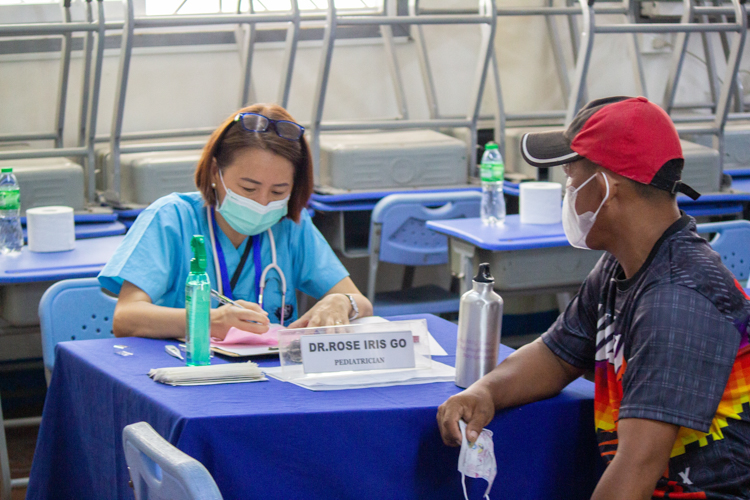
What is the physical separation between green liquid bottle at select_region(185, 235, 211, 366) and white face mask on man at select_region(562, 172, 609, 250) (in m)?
0.61

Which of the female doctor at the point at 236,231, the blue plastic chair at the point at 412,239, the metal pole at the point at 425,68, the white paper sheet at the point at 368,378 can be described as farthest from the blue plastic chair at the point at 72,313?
the metal pole at the point at 425,68

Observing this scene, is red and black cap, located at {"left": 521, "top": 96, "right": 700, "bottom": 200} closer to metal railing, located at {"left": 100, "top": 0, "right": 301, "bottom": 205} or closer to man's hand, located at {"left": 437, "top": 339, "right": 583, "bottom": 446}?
man's hand, located at {"left": 437, "top": 339, "right": 583, "bottom": 446}

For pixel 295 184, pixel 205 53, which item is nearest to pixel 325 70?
pixel 205 53

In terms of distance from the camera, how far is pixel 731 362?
1.09m

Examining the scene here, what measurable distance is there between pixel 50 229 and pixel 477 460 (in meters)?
1.96

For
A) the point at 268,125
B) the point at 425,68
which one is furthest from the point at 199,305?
the point at 425,68

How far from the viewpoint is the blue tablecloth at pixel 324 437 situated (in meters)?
1.18

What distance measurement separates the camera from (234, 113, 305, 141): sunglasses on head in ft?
6.04

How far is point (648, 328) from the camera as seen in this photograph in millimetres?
1111

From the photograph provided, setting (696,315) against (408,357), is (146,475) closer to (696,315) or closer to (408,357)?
(408,357)

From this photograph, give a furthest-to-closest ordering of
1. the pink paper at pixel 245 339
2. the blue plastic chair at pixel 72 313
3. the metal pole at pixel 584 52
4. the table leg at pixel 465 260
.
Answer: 1. the metal pole at pixel 584 52
2. the table leg at pixel 465 260
3. the blue plastic chair at pixel 72 313
4. the pink paper at pixel 245 339

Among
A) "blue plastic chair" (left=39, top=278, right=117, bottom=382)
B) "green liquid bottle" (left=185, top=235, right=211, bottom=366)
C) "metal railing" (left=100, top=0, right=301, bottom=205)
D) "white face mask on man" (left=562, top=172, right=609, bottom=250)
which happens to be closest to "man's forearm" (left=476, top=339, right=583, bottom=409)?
"white face mask on man" (left=562, top=172, right=609, bottom=250)

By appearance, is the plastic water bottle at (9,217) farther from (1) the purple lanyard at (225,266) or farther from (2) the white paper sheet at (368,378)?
(2) the white paper sheet at (368,378)

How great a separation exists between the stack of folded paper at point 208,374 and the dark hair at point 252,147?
0.63m
